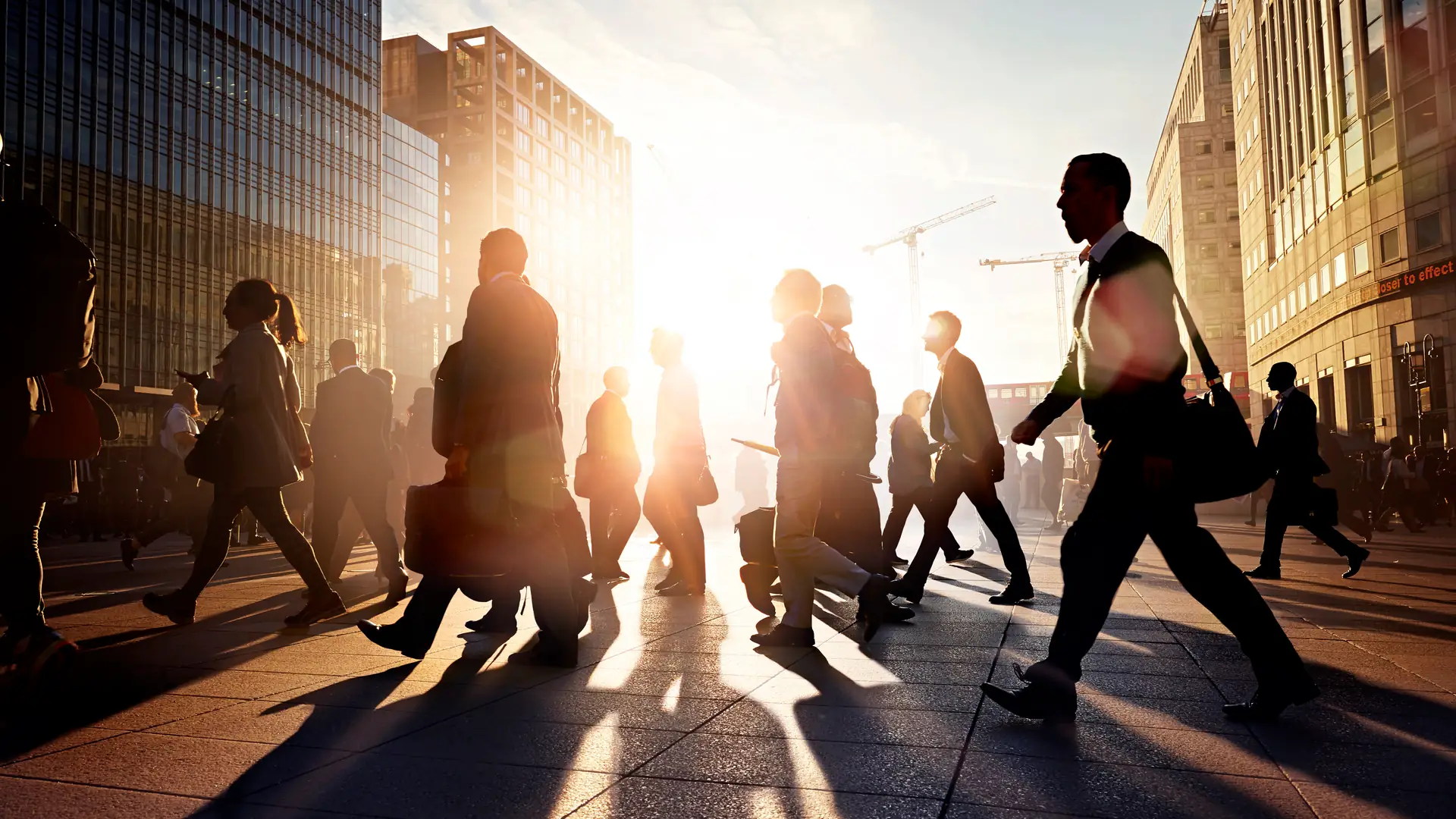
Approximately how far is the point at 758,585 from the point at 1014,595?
211 centimetres

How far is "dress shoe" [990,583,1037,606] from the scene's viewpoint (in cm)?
686

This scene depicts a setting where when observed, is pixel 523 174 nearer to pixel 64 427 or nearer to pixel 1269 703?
pixel 64 427

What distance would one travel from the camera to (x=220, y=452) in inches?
227

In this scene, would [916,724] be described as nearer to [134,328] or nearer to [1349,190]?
[1349,190]

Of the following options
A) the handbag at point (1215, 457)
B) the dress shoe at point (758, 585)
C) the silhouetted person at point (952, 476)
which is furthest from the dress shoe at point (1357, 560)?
the handbag at point (1215, 457)

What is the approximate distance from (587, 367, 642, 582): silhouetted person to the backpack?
437 centimetres

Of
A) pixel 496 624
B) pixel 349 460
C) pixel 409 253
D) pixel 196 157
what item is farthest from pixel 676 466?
pixel 409 253

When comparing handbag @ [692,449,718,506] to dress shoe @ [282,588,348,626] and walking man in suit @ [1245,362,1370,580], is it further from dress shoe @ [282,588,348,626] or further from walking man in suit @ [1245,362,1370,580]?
walking man in suit @ [1245,362,1370,580]

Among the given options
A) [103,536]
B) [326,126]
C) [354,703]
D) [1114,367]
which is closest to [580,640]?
[354,703]

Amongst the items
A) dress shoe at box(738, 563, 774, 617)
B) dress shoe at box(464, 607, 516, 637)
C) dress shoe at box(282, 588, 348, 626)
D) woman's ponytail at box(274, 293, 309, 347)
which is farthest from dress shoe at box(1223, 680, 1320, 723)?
woman's ponytail at box(274, 293, 309, 347)

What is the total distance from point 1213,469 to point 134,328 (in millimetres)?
55065

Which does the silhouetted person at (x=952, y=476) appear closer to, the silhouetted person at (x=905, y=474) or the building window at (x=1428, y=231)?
the silhouetted person at (x=905, y=474)

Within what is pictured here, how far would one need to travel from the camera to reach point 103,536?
1697cm

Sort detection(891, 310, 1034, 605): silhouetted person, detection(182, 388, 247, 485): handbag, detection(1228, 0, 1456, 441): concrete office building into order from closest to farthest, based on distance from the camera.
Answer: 1. detection(182, 388, 247, 485): handbag
2. detection(891, 310, 1034, 605): silhouetted person
3. detection(1228, 0, 1456, 441): concrete office building
